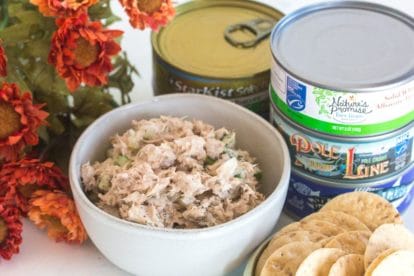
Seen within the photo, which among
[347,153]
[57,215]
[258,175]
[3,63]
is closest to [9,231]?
[57,215]

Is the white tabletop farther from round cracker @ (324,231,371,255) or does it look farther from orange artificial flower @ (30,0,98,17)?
orange artificial flower @ (30,0,98,17)

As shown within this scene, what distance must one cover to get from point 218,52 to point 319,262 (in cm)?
38

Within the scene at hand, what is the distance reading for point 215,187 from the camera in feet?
2.79

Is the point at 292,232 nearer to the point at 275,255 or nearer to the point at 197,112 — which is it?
the point at 275,255

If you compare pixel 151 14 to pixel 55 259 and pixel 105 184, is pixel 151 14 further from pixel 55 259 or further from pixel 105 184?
pixel 55 259

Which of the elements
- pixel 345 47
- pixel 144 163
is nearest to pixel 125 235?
pixel 144 163

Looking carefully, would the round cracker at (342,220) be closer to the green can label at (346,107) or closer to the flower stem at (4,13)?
the green can label at (346,107)

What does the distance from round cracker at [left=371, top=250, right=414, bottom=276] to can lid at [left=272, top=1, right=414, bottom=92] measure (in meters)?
0.18

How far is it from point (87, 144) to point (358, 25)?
0.37 meters

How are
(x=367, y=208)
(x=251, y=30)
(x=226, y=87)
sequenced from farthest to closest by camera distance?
(x=251, y=30), (x=226, y=87), (x=367, y=208)

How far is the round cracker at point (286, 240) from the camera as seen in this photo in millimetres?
830

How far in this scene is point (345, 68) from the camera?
2.88ft

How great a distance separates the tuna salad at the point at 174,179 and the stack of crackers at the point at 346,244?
0.07m

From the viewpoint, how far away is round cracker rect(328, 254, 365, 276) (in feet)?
2.51
